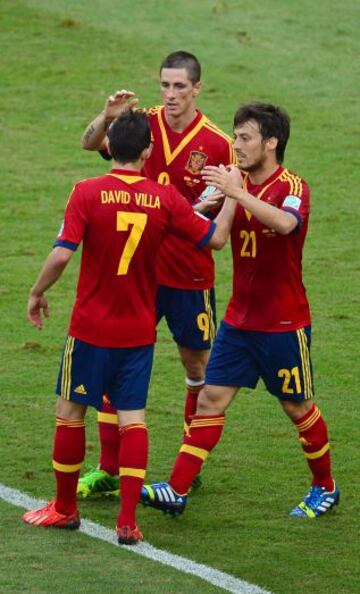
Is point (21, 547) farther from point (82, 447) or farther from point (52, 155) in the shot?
point (52, 155)

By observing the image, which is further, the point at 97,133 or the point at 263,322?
the point at 97,133

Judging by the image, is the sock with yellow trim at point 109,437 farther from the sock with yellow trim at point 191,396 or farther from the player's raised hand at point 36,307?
the player's raised hand at point 36,307

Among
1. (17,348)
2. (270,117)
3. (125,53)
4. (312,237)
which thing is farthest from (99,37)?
(270,117)

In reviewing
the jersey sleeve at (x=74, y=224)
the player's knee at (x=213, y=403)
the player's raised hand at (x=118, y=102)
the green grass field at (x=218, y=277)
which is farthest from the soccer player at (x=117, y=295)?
the player's raised hand at (x=118, y=102)

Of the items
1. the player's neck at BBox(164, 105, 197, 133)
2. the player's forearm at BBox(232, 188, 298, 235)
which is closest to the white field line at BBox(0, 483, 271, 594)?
the player's forearm at BBox(232, 188, 298, 235)

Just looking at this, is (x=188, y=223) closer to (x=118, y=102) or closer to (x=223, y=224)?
(x=223, y=224)

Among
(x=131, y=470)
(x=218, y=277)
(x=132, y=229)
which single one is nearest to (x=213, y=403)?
(x=131, y=470)

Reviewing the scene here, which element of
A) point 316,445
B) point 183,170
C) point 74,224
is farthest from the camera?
point 183,170

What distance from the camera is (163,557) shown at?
793cm

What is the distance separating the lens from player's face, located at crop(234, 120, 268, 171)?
835 cm

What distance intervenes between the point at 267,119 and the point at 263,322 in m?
1.11

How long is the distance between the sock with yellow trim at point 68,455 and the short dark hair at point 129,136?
1436 millimetres

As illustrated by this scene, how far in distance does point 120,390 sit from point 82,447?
1.23ft

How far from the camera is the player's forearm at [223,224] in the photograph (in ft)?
26.6
